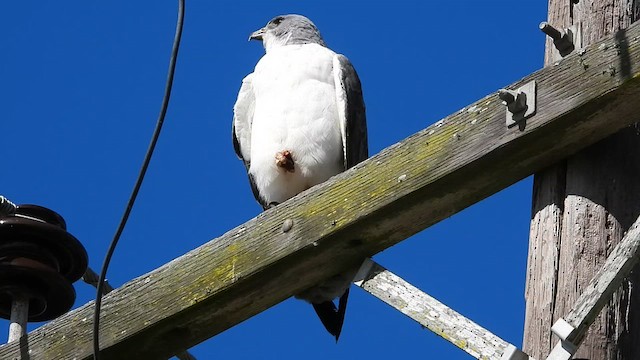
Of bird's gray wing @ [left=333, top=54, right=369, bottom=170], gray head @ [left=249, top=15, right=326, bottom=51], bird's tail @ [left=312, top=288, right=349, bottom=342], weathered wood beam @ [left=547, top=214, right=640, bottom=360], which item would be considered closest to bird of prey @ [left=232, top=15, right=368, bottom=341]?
bird's gray wing @ [left=333, top=54, right=369, bottom=170]

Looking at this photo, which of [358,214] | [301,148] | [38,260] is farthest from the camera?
[301,148]

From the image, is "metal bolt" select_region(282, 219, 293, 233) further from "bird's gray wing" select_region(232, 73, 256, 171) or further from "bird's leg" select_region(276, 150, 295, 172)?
"bird's gray wing" select_region(232, 73, 256, 171)

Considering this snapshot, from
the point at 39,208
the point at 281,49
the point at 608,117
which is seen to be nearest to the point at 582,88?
the point at 608,117

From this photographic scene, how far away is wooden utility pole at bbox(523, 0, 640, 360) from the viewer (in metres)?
3.43

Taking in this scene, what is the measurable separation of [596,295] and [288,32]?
181 inches

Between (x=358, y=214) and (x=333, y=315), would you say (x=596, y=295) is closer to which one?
(x=358, y=214)

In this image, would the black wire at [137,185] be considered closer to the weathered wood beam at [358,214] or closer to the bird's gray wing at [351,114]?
the weathered wood beam at [358,214]

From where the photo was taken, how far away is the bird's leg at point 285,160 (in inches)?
241

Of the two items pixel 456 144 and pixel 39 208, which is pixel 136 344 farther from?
pixel 456 144

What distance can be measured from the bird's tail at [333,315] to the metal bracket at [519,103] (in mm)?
1496

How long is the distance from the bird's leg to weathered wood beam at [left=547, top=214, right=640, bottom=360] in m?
2.93

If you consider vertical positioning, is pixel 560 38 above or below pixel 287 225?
above

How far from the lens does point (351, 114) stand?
619cm

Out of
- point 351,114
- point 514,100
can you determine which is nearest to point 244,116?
point 351,114
